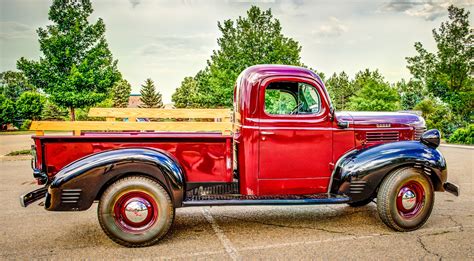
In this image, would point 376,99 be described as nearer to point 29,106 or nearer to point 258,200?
point 258,200

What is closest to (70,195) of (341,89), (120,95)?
(341,89)

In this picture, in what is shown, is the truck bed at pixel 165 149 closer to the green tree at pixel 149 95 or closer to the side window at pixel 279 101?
the side window at pixel 279 101

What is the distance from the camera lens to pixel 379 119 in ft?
16.4

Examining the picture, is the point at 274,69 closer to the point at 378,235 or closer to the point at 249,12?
the point at 378,235

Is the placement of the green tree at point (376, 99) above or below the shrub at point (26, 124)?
above

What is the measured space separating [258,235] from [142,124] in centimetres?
194

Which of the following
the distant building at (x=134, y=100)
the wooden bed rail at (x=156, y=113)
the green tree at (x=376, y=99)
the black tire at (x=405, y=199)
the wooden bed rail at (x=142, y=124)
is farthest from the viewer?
the distant building at (x=134, y=100)

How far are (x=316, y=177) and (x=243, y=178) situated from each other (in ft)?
3.10

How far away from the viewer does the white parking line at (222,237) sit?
3.87m

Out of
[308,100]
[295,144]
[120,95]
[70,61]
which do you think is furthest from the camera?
[120,95]

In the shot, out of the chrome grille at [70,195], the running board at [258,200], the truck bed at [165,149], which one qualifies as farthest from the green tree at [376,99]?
the chrome grille at [70,195]

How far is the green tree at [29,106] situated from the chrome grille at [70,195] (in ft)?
120

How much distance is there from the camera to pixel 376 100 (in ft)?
85.1

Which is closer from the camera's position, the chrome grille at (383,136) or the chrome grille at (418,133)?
the chrome grille at (383,136)
